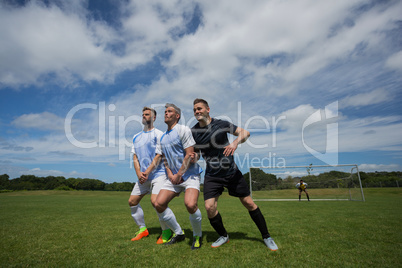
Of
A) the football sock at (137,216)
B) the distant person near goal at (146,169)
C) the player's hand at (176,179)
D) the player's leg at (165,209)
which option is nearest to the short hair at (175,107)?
the distant person near goal at (146,169)

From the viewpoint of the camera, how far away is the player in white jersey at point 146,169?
14.9 ft

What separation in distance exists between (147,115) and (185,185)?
1.90 m

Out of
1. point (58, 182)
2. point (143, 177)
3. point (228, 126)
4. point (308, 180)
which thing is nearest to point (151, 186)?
point (143, 177)

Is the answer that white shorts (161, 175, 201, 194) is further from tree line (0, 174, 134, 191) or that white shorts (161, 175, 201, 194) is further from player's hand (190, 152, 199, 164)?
tree line (0, 174, 134, 191)

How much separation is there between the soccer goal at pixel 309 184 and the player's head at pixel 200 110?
61.6ft

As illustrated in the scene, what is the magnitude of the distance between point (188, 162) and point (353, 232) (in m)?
4.20

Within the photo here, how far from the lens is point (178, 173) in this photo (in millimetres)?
4043

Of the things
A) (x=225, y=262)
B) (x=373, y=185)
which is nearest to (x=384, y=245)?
(x=225, y=262)

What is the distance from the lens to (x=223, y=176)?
13.3 ft

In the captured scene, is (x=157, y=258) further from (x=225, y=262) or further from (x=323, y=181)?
(x=323, y=181)

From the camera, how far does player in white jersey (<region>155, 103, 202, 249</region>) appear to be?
399cm

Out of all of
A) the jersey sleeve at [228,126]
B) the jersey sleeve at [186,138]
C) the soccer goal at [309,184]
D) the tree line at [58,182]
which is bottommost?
the tree line at [58,182]

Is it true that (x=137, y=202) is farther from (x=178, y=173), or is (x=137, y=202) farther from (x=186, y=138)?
(x=186, y=138)

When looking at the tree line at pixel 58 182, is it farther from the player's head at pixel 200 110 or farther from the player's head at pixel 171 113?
the player's head at pixel 200 110
